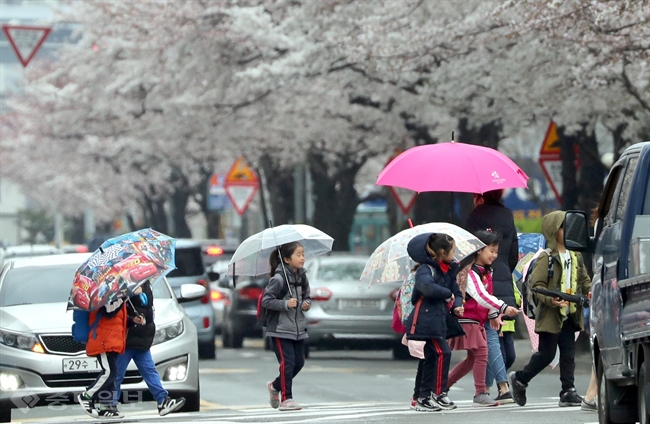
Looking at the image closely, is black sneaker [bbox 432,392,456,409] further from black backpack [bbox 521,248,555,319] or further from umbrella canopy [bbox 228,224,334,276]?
umbrella canopy [bbox 228,224,334,276]

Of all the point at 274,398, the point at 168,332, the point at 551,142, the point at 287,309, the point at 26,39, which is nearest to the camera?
the point at 287,309

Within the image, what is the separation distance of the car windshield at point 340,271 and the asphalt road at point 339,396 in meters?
1.14

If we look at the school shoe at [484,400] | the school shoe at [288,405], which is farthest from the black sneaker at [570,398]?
the school shoe at [288,405]

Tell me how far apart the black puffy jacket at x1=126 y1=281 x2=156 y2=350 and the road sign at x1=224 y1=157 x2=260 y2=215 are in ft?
69.5

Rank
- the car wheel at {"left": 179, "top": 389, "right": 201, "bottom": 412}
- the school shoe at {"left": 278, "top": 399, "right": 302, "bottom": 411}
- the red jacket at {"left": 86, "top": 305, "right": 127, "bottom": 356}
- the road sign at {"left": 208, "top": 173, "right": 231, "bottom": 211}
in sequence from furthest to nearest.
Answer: the road sign at {"left": 208, "top": 173, "right": 231, "bottom": 211} < the car wheel at {"left": 179, "top": 389, "right": 201, "bottom": 412} < the school shoe at {"left": 278, "top": 399, "right": 302, "bottom": 411} < the red jacket at {"left": 86, "top": 305, "right": 127, "bottom": 356}

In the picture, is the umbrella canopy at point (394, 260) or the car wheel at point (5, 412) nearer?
the umbrella canopy at point (394, 260)

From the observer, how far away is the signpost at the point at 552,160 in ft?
69.8

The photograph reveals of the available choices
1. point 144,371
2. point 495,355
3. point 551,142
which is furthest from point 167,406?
point 551,142

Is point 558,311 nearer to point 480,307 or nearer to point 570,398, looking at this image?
point 480,307

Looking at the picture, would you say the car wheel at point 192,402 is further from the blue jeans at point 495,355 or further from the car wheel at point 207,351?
the car wheel at point 207,351

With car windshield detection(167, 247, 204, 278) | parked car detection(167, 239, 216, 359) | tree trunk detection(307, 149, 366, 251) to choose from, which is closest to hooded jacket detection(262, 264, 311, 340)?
parked car detection(167, 239, 216, 359)

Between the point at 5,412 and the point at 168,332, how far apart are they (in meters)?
1.46

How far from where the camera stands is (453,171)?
473 inches

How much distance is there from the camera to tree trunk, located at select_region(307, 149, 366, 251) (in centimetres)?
3216
